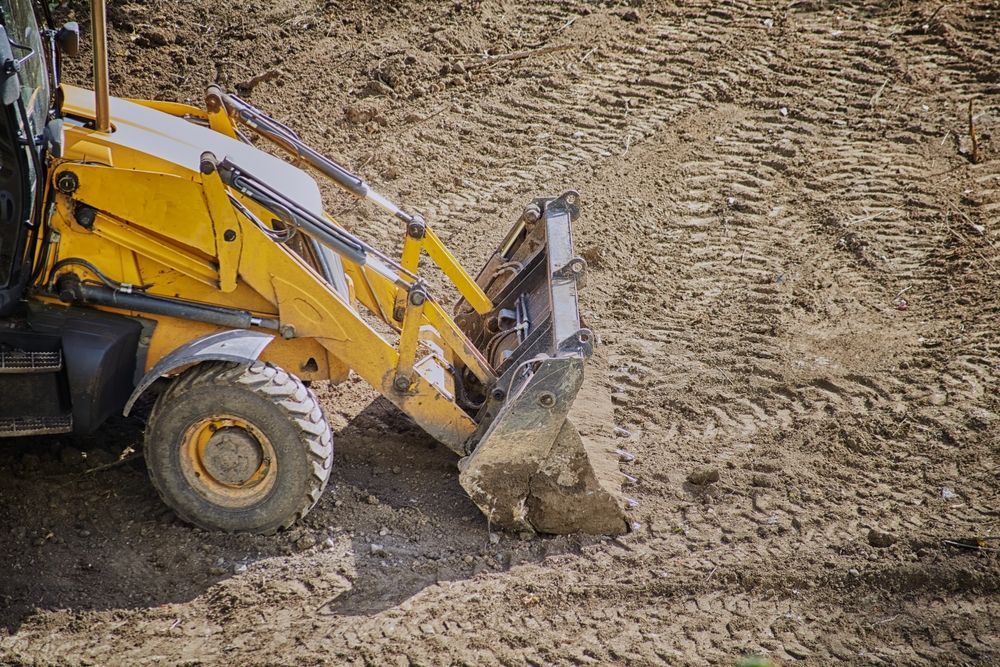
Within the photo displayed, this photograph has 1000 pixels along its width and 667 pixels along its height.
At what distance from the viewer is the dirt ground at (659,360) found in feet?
14.8

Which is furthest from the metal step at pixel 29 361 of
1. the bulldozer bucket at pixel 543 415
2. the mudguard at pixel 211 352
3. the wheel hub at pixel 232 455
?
the bulldozer bucket at pixel 543 415

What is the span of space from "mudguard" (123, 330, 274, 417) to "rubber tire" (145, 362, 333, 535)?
0.22 feet

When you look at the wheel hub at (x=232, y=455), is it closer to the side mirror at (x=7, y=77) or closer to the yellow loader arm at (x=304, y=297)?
the yellow loader arm at (x=304, y=297)

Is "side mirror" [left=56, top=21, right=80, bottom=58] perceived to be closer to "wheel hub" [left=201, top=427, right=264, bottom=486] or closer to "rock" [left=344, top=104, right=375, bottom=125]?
"wheel hub" [left=201, top=427, right=264, bottom=486]

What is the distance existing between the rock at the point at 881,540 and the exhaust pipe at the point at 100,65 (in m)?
4.24

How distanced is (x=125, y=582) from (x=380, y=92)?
530 centimetres

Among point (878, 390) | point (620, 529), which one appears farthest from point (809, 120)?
point (620, 529)

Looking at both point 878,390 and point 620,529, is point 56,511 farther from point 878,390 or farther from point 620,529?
point 878,390

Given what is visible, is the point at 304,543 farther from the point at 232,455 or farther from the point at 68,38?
the point at 68,38

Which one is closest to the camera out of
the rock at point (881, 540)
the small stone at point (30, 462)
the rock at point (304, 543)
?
the rock at point (304, 543)

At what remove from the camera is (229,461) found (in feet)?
15.4

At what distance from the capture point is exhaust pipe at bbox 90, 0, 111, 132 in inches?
168

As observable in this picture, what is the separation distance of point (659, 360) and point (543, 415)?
2044 mm

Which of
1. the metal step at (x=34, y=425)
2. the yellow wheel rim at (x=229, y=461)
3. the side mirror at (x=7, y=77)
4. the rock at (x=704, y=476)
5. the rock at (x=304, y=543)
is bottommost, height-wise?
the rock at (x=304, y=543)
